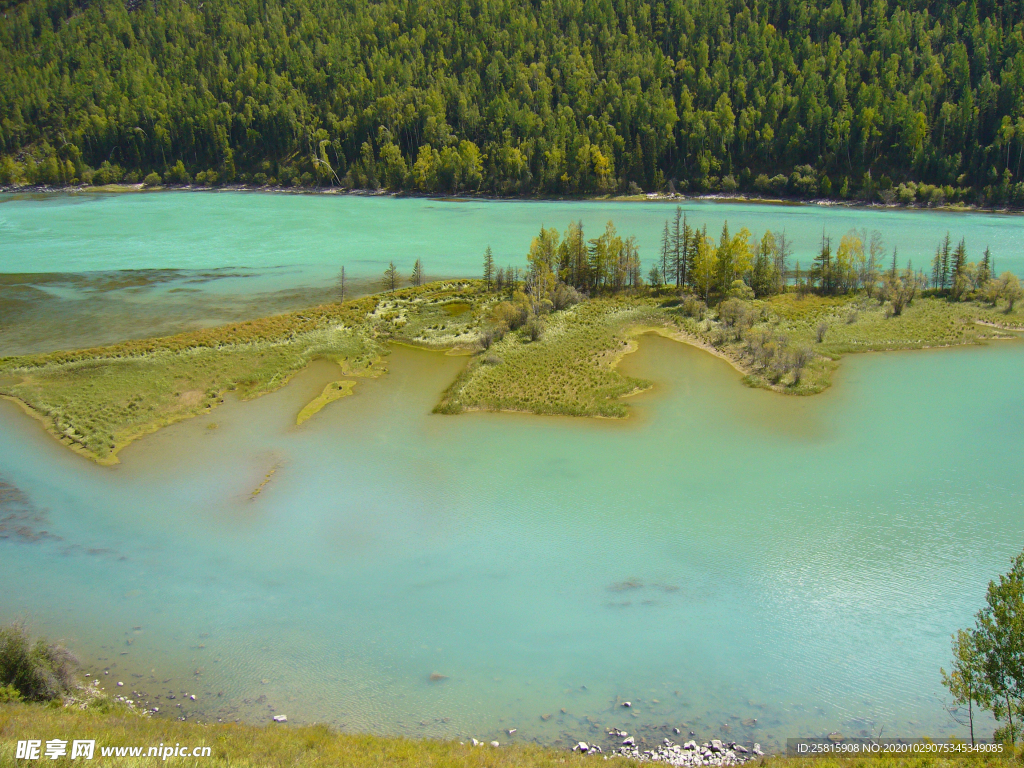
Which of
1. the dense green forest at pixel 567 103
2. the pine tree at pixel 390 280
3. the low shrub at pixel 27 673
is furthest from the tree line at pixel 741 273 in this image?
the dense green forest at pixel 567 103

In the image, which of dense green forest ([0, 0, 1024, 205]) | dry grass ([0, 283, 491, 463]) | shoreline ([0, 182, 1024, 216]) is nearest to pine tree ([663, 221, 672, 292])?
dry grass ([0, 283, 491, 463])

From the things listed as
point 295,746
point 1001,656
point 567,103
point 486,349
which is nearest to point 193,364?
point 486,349

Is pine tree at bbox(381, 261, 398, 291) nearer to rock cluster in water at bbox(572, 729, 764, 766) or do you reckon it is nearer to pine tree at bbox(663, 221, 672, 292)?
pine tree at bbox(663, 221, 672, 292)

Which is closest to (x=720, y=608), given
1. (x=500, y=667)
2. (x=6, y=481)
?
(x=500, y=667)

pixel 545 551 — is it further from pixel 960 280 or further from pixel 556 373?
pixel 960 280

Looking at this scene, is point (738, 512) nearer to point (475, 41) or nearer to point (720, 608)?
point (720, 608)
